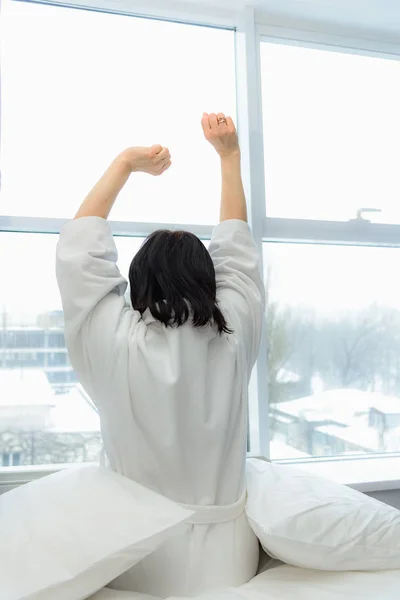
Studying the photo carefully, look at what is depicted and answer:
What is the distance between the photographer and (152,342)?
1143 mm

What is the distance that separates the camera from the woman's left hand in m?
1.32

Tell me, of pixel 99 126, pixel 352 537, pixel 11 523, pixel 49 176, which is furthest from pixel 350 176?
pixel 11 523

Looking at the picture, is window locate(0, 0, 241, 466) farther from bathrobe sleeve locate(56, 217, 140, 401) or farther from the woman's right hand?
bathrobe sleeve locate(56, 217, 140, 401)

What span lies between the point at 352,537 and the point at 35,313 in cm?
107

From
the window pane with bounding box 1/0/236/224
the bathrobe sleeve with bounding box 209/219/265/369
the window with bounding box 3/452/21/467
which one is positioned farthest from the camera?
the window pane with bounding box 1/0/236/224

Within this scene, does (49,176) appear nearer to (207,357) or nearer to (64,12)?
(64,12)

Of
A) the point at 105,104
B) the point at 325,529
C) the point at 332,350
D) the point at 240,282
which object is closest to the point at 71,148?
the point at 105,104

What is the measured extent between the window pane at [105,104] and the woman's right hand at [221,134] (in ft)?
1.44

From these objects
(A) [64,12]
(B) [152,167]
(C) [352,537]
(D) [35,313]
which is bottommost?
(C) [352,537]

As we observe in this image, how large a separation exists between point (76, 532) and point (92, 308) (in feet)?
1.36

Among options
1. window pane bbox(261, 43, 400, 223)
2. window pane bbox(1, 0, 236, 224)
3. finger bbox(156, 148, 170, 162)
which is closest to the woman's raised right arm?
finger bbox(156, 148, 170, 162)

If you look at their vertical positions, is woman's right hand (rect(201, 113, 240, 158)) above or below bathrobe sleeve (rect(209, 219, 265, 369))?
above

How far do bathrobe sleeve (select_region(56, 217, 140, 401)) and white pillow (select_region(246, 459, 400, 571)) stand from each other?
0.42m

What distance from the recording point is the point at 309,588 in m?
1.05
